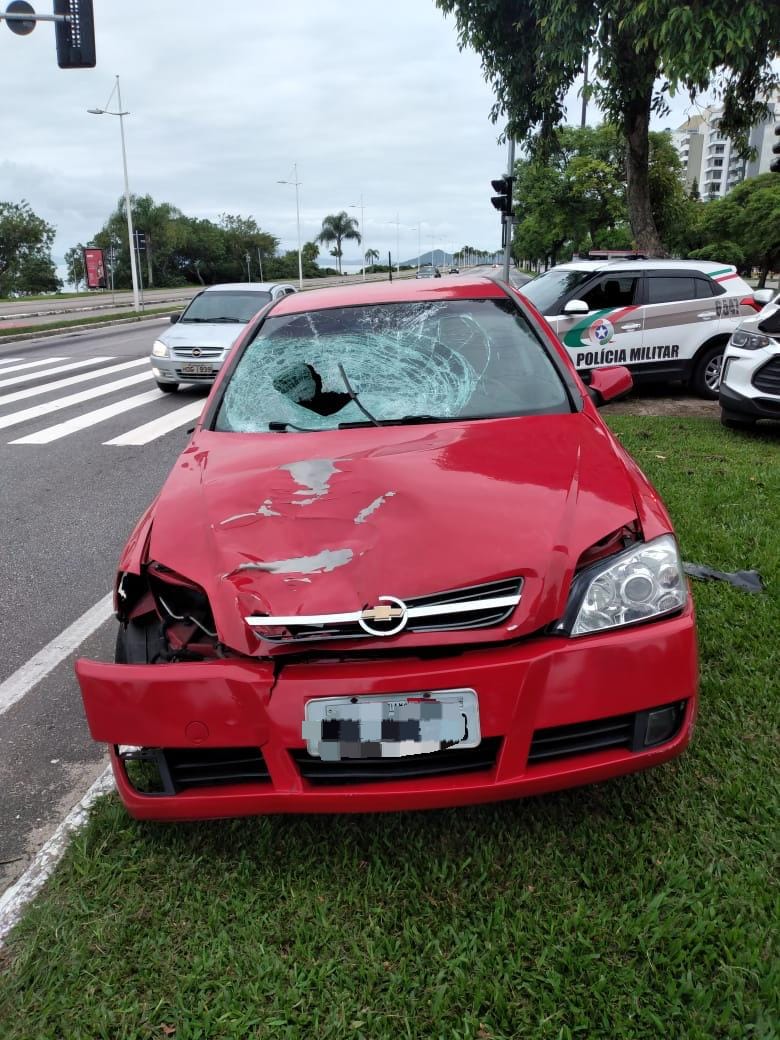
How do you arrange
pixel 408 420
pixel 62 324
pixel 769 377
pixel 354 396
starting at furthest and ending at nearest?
pixel 62 324
pixel 769 377
pixel 354 396
pixel 408 420

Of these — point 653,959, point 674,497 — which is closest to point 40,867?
point 653,959

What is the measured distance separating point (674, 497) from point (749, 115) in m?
11.5

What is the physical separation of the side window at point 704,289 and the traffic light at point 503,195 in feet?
29.4

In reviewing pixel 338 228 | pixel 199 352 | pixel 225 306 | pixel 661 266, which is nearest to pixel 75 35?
pixel 225 306

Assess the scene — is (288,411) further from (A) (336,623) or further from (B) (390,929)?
(B) (390,929)

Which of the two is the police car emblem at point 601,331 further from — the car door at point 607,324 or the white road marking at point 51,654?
the white road marking at point 51,654

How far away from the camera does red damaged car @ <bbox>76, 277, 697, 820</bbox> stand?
6.29 ft

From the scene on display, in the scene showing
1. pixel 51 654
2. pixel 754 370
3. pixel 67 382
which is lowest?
pixel 51 654

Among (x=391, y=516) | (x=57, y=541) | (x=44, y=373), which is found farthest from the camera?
(x=44, y=373)

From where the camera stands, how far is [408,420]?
2.97 m

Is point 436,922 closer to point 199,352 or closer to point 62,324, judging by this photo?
point 199,352

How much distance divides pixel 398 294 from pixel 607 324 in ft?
20.2

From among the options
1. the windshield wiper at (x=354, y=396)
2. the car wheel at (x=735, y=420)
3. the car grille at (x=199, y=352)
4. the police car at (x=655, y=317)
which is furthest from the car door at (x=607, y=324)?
the windshield wiper at (x=354, y=396)

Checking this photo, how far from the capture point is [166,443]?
8.32 m
